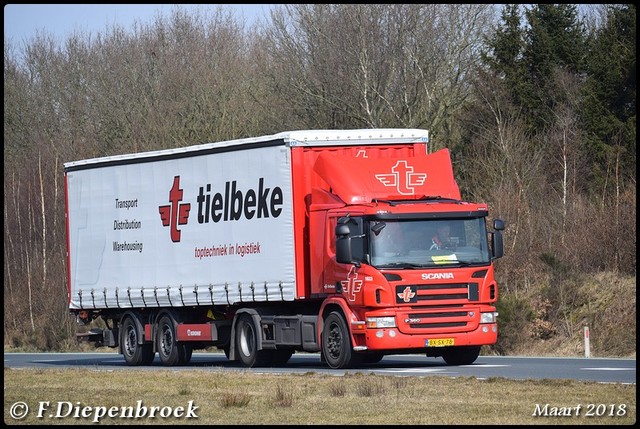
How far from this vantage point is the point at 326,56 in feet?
163

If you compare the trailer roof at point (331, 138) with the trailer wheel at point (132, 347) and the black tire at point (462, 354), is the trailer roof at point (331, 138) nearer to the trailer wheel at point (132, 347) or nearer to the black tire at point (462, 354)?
the black tire at point (462, 354)

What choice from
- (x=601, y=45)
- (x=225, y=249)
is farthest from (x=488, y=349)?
(x=601, y=45)

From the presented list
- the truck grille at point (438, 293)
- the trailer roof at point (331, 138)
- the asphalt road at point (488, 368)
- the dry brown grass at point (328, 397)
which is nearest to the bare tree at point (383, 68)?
the asphalt road at point (488, 368)

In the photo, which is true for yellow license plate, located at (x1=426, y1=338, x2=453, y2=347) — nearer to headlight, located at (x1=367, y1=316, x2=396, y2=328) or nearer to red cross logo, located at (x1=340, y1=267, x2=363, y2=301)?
headlight, located at (x1=367, y1=316, x2=396, y2=328)

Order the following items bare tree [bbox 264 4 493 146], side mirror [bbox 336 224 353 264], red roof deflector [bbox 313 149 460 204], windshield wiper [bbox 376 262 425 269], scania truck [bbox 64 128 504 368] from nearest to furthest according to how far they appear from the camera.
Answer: side mirror [bbox 336 224 353 264], windshield wiper [bbox 376 262 425 269], scania truck [bbox 64 128 504 368], red roof deflector [bbox 313 149 460 204], bare tree [bbox 264 4 493 146]

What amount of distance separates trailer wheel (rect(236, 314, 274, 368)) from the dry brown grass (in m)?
3.74

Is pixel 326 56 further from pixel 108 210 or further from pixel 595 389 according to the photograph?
pixel 595 389

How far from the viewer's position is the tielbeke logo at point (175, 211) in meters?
28.0

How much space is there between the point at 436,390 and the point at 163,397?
3.48 meters

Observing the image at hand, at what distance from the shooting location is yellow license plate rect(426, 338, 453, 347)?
923 inches

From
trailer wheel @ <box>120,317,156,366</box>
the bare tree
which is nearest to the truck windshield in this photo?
trailer wheel @ <box>120,317,156,366</box>

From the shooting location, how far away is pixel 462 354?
25.3m

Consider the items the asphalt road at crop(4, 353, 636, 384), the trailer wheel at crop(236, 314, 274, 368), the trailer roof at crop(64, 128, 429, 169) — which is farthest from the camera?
the trailer wheel at crop(236, 314, 274, 368)

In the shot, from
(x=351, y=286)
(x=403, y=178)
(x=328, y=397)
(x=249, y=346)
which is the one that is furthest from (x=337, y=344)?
(x=328, y=397)
